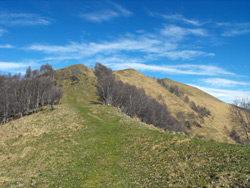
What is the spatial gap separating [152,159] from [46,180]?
11978 mm

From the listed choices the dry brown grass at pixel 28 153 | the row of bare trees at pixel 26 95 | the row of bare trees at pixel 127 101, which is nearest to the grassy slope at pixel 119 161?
the dry brown grass at pixel 28 153

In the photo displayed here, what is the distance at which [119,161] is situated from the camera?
2111 centimetres

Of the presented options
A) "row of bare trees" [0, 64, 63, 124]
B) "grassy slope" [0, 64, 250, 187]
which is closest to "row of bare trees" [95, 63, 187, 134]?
"row of bare trees" [0, 64, 63, 124]

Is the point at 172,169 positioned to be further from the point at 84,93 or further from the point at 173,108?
the point at 173,108

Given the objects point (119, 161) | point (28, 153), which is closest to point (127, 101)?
point (28, 153)

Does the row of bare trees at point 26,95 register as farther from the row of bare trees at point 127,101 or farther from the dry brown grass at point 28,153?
the dry brown grass at point 28,153

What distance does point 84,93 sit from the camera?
4373 inches

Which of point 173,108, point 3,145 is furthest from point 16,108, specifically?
point 173,108

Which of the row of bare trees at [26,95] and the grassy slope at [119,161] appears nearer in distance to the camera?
the grassy slope at [119,161]

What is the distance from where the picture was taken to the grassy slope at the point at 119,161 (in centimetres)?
1389

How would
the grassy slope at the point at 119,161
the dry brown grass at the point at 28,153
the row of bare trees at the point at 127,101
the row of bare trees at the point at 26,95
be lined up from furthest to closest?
the row of bare trees at the point at 127,101, the row of bare trees at the point at 26,95, the dry brown grass at the point at 28,153, the grassy slope at the point at 119,161

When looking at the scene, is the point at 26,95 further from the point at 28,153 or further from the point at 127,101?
the point at 28,153

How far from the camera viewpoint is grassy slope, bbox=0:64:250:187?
45.6 ft

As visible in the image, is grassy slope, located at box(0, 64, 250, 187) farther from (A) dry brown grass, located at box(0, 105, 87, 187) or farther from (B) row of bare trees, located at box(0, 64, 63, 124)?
(B) row of bare trees, located at box(0, 64, 63, 124)
